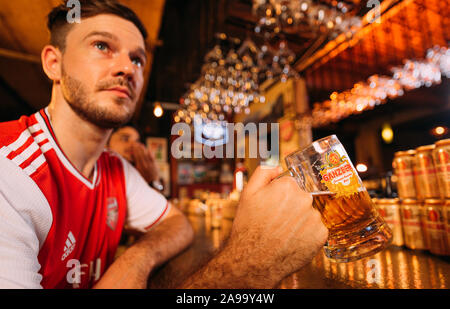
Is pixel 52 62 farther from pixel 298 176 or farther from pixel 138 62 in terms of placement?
pixel 298 176

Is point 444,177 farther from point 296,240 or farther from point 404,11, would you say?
point 404,11

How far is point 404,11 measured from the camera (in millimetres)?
2855

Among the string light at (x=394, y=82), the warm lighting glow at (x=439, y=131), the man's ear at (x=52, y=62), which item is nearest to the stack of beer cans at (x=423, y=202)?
the warm lighting glow at (x=439, y=131)

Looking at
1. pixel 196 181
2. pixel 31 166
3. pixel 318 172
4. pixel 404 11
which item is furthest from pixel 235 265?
pixel 196 181

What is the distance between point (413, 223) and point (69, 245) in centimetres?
118

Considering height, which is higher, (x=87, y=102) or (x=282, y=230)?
(x=87, y=102)

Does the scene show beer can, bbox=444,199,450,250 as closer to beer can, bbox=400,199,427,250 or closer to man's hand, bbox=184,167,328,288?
beer can, bbox=400,199,427,250

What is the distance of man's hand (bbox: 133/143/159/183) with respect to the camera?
2213 millimetres

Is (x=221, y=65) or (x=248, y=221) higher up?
(x=221, y=65)

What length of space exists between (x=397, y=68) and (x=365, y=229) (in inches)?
162

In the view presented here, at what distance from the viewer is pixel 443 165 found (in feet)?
2.22

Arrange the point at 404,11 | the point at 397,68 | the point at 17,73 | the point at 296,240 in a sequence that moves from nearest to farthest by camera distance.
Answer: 1. the point at 296,240
2. the point at 17,73
3. the point at 404,11
4. the point at 397,68

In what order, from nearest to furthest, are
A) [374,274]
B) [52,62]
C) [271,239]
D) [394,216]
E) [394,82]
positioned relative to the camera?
1. [271,239]
2. [374,274]
3. [394,216]
4. [52,62]
5. [394,82]

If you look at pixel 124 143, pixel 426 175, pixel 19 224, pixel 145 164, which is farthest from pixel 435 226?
pixel 124 143
